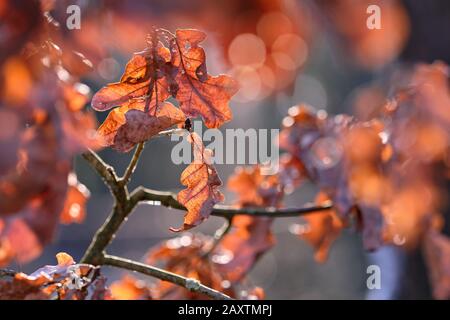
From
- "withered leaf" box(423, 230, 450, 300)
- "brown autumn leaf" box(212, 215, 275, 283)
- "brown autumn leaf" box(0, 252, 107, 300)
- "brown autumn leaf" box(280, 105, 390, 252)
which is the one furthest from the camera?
"withered leaf" box(423, 230, 450, 300)

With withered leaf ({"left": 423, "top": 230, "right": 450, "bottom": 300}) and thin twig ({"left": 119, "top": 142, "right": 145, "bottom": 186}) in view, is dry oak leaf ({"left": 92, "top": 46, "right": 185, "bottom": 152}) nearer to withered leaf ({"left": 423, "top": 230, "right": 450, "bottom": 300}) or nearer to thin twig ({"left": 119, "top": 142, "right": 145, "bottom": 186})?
thin twig ({"left": 119, "top": 142, "right": 145, "bottom": 186})

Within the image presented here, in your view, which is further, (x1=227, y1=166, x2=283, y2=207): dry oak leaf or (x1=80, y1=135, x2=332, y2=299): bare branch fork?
(x1=227, y1=166, x2=283, y2=207): dry oak leaf

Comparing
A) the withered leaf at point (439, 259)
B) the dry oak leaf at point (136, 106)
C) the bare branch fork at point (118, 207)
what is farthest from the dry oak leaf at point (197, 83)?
the withered leaf at point (439, 259)

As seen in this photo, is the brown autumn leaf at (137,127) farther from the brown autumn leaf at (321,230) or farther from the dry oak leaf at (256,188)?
the brown autumn leaf at (321,230)

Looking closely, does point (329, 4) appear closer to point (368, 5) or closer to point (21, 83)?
point (368, 5)

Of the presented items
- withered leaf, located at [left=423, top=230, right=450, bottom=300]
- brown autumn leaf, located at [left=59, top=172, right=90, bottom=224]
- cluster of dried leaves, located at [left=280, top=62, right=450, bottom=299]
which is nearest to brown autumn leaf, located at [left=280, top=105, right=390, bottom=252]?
cluster of dried leaves, located at [left=280, top=62, right=450, bottom=299]

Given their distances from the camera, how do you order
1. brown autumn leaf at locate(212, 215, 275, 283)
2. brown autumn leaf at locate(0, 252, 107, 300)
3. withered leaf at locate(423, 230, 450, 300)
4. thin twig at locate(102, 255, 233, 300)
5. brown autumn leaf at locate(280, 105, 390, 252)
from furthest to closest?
withered leaf at locate(423, 230, 450, 300)
brown autumn leaf at locate(212, 215, 275, 283)
brown autumn leaf at locate(280, 105, 390, 252)
thin twig at locate(102, 255, 233, 300)
brown autumn leaf at locate(0, 252, 107, 300)

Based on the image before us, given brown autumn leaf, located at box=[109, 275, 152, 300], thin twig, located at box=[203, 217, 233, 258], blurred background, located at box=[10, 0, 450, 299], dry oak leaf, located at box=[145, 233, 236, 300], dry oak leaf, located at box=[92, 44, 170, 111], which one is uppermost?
blurred background, located at box=[10, 0, 450, 299]

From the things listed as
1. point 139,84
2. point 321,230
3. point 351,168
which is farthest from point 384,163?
point 139,84
